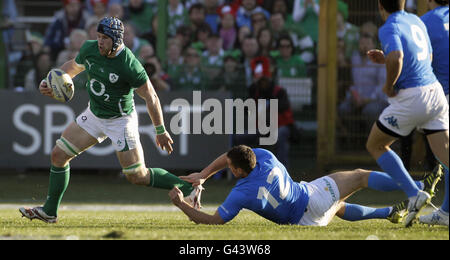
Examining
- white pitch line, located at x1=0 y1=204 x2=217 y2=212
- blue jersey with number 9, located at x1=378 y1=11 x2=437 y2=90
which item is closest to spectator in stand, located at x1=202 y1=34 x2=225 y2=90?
white pitch line, located at x1=0 y1=204 x2=217 y2=212

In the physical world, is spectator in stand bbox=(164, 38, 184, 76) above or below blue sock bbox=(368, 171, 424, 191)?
above

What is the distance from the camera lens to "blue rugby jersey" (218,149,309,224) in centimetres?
745

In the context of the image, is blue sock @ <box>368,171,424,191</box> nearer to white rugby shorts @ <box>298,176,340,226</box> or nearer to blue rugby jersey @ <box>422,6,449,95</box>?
white rugby shorts @ <box>298,176,340,226</box>

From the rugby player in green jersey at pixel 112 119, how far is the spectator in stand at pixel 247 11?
6.99 m

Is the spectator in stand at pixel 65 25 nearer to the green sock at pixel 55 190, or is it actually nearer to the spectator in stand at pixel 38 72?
the spectator in stand at pixel 38 72

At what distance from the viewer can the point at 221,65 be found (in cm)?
1462

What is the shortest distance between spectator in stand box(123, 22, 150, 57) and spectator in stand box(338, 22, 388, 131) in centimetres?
385

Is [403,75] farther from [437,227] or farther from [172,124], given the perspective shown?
[172,124]

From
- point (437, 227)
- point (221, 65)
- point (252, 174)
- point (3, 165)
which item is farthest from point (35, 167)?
point (437, 227)

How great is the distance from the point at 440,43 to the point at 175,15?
27.4 feet

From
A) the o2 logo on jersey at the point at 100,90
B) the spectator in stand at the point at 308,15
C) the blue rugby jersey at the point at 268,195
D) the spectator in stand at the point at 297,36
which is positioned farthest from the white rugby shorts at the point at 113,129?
the spectator in stand at the point at 308,15

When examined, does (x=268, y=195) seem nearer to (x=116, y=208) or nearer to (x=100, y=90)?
(x=100, y=90)

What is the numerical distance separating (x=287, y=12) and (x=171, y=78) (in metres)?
2.53

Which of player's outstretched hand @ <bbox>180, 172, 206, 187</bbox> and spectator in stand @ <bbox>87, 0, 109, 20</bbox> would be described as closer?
player's outstretched hand @ <bbox>180, 172, 206, 187</bbox>
